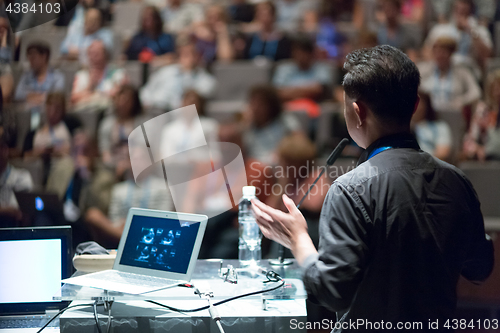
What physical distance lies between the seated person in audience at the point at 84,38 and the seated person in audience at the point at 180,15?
0.68m

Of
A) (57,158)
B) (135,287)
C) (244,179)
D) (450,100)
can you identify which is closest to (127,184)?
(57,158)

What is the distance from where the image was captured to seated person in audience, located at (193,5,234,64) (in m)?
4.24

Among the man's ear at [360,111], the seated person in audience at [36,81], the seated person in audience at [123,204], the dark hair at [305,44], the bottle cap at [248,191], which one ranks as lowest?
the seated person in audience at [123,204]

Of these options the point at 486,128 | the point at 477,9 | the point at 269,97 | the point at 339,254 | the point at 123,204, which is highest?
the point at 477,9

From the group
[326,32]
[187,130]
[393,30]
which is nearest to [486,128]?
[393,30]

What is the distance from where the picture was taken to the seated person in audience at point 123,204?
312 cm

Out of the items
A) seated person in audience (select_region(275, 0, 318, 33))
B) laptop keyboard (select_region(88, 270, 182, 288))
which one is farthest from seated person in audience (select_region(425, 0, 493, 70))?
laptop keyboard (select_region(88, 270, 182, 288))

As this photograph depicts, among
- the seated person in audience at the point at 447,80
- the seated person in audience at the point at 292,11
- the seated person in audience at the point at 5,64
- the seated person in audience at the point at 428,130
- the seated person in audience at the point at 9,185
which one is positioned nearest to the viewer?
the seated person in audience at the point at 9,185

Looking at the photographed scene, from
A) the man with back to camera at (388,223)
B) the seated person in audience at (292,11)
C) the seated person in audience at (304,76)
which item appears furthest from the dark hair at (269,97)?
the man with back to camera at (388,223)

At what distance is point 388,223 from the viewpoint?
3.15 ft

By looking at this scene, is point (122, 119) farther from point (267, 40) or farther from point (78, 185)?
point (267, 40)

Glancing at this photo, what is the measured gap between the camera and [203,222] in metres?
1.37

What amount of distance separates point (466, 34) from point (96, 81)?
3.03m

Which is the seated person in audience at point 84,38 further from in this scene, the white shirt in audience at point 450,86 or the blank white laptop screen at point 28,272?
the blank white laptop screen at point 28,272
